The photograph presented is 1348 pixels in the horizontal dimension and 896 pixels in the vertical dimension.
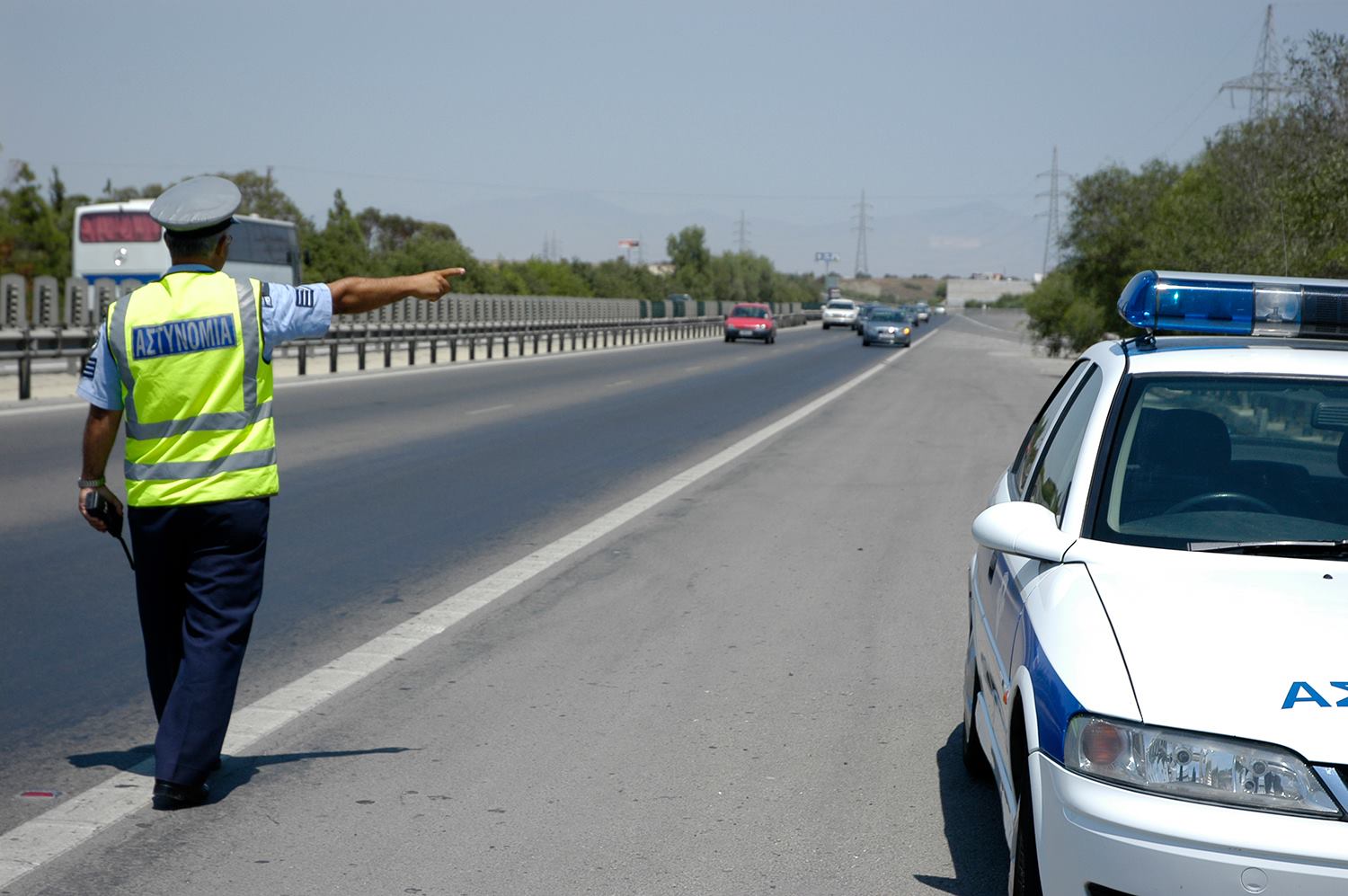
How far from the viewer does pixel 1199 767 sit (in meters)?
3.13

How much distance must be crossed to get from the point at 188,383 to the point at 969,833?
2907 mm

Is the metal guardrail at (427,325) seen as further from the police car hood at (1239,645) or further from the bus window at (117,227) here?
the police car hood at (1239,645)

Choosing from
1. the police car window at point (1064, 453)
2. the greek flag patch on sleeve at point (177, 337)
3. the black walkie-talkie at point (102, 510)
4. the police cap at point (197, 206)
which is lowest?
the black walkie-talkie at point (102, 510)

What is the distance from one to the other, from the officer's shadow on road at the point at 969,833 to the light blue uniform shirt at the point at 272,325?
2.62 metres

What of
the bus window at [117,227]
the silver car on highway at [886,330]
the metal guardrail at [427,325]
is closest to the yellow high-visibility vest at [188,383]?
the metal guardrail at [427,325]

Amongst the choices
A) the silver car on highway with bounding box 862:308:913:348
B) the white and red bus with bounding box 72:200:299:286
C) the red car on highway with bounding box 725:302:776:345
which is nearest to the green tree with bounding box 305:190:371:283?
the red car on highway with bounding box 725:302:776:345

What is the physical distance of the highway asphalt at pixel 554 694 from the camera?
4.48 meters

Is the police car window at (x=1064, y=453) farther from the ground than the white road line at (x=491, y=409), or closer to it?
farther from the ground

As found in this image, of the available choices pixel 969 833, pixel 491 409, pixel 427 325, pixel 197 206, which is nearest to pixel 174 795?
pixel 197 206

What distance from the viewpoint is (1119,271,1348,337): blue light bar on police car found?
472cm

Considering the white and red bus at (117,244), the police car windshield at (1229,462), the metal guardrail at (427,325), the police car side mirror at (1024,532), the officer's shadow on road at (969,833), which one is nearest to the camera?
the police car side mirror at (1024,532)

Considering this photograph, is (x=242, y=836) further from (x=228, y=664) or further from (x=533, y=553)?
(x=533, y=553)

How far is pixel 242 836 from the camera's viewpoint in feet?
15.1

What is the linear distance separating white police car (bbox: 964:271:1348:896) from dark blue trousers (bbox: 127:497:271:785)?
243cm
